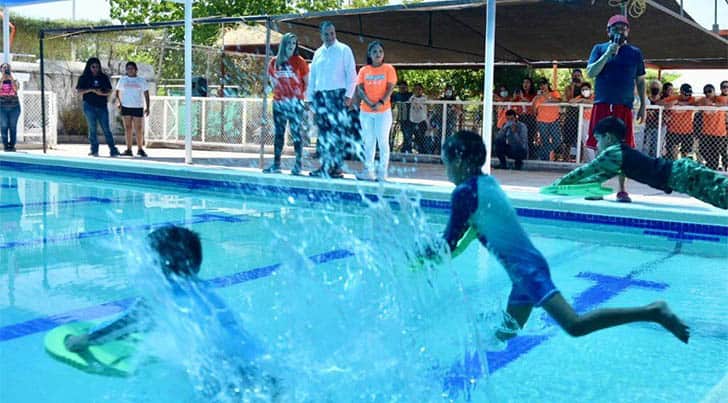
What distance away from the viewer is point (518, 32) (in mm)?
13766

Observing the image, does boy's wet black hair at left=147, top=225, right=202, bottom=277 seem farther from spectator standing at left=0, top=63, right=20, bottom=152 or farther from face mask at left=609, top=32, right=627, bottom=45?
spectator standing at left=0, top=63, right=20, bottom=152

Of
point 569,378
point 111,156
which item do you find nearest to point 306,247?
point 569,378

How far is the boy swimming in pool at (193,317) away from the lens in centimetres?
276

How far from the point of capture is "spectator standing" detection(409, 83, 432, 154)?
1342 centimetres

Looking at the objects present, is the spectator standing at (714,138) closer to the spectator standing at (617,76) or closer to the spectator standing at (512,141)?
the spectator standing at (512,141)

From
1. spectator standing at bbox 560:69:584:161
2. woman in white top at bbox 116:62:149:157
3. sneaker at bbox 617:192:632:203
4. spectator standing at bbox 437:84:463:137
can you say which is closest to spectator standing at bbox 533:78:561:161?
spectator standing at bbox 560:69:584:161

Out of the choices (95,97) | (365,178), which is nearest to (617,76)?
(365,178)

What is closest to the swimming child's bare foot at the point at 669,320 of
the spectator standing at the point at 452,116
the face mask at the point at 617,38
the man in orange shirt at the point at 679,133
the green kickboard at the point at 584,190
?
the green kickboard at the point at 584,190

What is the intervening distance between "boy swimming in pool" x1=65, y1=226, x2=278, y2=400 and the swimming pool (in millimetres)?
219

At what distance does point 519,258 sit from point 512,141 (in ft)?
32.0

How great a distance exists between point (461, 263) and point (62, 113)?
1531cm

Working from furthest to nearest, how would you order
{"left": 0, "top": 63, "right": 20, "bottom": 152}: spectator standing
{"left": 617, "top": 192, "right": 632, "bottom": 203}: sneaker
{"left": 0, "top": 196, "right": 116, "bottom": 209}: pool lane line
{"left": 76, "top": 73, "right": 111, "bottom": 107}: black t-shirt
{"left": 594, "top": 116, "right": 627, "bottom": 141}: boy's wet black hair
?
{"left": 0, "top": 63, "right": 20, "bottom": 152}: spectator standing
{"left": 76, "top": 73, "right": 111, "bottom": 107}: black t-shirt
{"left": 0, "top": 196, "right": 116, "bottom": 209}: pool lane line
{"left": 617, "top": 192, "right": 632, "bottom": 203}: sneaker
{"left": 594, "top": 116, "right": 627, "bottom": 141}: boy's wet black hair

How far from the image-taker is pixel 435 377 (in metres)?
3.24

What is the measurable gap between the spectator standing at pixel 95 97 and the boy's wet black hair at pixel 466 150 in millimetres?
10801
